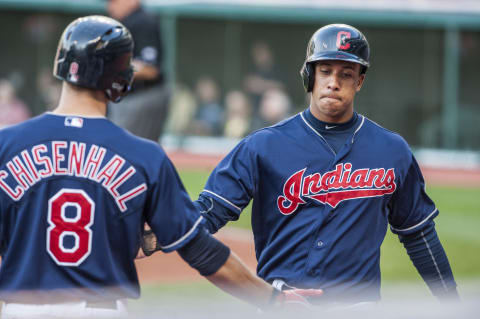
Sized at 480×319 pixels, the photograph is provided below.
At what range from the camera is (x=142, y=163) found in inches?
108

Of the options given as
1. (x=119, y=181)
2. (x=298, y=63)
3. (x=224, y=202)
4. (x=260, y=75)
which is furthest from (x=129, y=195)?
(x=298, y=63)

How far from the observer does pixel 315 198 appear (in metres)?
3.61

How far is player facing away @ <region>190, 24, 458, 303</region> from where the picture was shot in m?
3.57

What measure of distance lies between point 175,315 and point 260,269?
7.14ft

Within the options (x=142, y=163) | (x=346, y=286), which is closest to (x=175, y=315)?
(x=142, y=163)

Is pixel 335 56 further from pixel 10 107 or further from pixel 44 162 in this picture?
pixel 10 107

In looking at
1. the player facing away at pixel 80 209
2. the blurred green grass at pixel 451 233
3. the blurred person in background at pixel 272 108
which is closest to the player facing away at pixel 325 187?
the player facing away at pixel 80 209

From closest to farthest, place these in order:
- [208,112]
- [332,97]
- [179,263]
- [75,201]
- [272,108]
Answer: [75,201], [332,97], [179,263], [272,108], [208,112]

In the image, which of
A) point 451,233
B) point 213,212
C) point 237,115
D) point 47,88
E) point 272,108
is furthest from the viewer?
point 47,88

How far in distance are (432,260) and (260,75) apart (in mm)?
15164

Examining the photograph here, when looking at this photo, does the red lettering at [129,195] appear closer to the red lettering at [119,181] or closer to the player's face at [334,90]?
the red lettering at [119,181]

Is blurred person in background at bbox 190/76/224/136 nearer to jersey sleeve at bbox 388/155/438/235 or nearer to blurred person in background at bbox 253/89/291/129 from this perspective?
blurred person in background at bbox 253/89/291/129

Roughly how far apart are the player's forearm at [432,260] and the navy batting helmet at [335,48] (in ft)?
2.55

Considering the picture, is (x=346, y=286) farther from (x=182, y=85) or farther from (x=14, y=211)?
(x=182, y=85)
